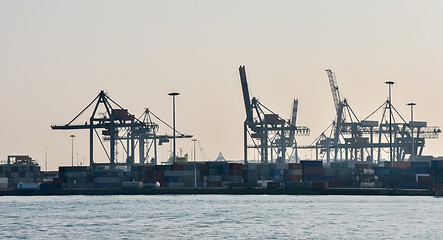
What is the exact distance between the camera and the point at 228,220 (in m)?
111

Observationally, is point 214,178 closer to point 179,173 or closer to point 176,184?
point 179,173

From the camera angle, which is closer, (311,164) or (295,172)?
(311,164)

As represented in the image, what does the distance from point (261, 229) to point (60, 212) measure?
3632cm

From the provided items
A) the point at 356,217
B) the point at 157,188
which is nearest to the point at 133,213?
the point at 356,217

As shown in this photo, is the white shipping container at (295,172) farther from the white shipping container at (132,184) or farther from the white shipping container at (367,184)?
the white shipping container at (132,184)

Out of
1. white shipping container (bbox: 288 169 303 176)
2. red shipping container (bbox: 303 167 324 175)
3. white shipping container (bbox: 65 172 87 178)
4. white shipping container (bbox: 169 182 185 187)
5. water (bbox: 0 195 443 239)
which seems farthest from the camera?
white shipping container (bbox: 65 172 87 178)

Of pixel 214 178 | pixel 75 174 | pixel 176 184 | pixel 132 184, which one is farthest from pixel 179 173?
pixel 75 174

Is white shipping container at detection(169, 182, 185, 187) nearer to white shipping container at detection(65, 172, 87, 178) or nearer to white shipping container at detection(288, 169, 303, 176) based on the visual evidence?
white shipping container at detection(65, 172, 87, 178)

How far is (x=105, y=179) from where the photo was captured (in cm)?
19438

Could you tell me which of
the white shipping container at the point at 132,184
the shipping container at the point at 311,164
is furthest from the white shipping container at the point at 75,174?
the shipping container at the point at 311,164

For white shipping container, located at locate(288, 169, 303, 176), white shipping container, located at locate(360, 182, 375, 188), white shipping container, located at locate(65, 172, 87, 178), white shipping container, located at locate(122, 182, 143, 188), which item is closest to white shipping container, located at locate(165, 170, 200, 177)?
white shipping container, located at locate(122, 182, 143, 188)

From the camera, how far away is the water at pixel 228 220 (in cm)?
9444

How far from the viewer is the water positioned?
310 feet

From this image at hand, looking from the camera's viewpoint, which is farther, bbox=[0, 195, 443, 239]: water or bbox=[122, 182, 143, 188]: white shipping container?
bbox=[122, 182, 143, 188]: white shipping container
